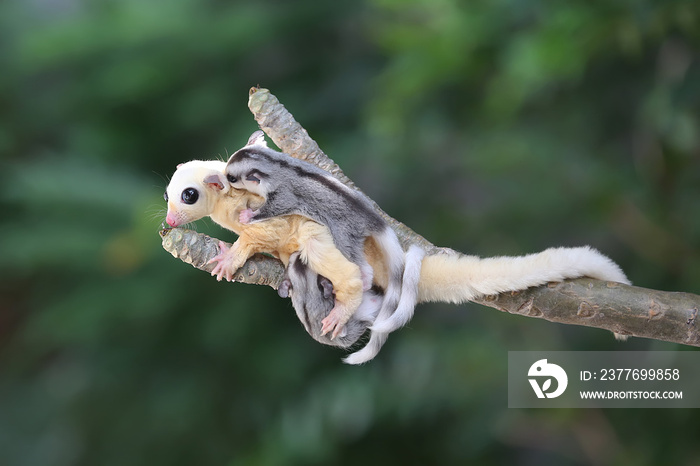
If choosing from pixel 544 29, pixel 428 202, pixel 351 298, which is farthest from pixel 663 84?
pixel 351 298

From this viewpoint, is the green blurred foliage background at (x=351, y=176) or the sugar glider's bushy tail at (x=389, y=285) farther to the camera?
the green blurred foliage background at (x=351, y=176)

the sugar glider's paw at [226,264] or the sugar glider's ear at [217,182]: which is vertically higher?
the sugar glider's ear at [217,182]

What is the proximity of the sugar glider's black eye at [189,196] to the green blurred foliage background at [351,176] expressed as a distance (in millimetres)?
1322

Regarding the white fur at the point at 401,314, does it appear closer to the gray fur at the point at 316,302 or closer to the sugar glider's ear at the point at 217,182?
the gray fur at the point at 316,302

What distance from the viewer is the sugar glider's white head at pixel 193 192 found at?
1.12 meters

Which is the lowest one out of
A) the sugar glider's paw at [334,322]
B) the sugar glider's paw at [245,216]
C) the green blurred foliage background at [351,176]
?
the sugar glider's paw at [334,322]

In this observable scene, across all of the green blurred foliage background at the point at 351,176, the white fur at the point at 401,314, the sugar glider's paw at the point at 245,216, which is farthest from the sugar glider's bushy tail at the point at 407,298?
the green blurred foliage background at the point at 351,176

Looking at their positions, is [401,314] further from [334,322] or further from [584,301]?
[584,301]

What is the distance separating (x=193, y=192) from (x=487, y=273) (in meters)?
0.46

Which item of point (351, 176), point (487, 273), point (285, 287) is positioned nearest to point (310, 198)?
point (285, 287)

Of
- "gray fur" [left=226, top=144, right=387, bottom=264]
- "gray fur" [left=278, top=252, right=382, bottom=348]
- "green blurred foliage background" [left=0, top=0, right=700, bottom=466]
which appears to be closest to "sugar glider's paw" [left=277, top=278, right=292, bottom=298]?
"gray fur" [left=278, top=252, right=382, bottom=348]

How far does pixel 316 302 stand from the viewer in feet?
3.67

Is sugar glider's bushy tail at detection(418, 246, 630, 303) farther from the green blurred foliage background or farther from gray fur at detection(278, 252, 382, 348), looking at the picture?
the green blurred foliage background

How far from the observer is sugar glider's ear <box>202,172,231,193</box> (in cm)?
113
